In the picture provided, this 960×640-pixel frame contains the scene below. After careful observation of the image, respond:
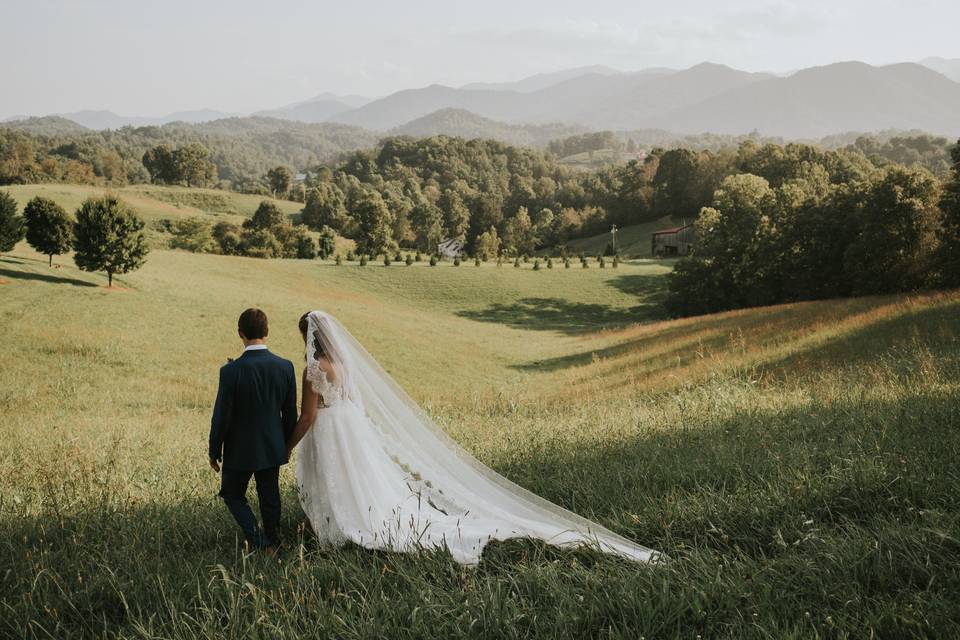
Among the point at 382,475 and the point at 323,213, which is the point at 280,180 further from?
the point at 382,475

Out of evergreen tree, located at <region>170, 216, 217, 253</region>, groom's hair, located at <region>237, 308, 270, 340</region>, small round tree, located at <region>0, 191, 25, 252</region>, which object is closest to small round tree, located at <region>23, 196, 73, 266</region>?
small round tree, located at <region>0, 191, 25, 252</region>

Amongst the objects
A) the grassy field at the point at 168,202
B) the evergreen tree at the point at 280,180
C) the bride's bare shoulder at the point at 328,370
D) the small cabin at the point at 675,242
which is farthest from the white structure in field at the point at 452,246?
the bride's bare shoulder at the point at 328,370

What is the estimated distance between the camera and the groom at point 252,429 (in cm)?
523

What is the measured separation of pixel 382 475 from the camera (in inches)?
218

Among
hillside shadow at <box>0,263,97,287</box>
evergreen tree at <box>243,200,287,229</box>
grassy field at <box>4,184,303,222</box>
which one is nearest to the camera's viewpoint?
hillside shadow at <box>0,263,97,287</box>

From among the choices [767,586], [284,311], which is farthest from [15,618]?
[284,311]

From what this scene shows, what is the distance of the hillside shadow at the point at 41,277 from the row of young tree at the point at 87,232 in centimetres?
83

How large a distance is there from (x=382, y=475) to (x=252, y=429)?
1171 mm

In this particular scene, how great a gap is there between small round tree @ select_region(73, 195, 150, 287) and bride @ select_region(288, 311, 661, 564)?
1249 inches

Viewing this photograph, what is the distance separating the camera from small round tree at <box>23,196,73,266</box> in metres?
34.0

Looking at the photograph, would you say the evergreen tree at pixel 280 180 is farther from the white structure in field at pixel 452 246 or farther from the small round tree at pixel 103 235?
the small round tree at pixel 103 235

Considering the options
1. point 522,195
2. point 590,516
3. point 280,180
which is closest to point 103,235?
point 590,516

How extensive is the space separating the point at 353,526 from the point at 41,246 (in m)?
38.0

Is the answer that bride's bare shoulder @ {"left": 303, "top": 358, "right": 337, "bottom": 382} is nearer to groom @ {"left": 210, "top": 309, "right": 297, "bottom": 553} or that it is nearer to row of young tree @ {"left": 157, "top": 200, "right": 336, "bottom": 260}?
groom @ {"left": 210, "top": 309, "right": 297, "bottom": 553}
